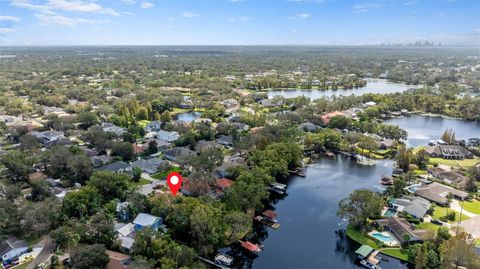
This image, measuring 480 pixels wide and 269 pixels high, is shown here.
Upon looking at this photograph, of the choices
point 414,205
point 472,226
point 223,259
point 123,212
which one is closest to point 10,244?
point 123,212

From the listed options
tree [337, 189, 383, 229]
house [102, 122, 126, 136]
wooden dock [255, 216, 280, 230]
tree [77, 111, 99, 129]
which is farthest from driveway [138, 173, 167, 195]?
tree [77, 111, 99, 129]

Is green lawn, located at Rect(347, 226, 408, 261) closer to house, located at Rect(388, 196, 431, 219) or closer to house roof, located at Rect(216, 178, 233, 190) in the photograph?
house, located at Rect(388, 196, 431, 219)

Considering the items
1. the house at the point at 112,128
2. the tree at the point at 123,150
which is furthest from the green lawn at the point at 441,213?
the house at the point at 112,128

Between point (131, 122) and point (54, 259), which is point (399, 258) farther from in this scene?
point (131, 122)

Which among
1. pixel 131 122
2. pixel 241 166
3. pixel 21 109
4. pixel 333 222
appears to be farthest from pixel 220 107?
pixel 333 222

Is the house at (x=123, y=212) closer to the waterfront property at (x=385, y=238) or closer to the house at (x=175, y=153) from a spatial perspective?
the house at (x=175, y=153)

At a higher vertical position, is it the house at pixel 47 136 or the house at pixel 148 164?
the house at pixel 47 136
